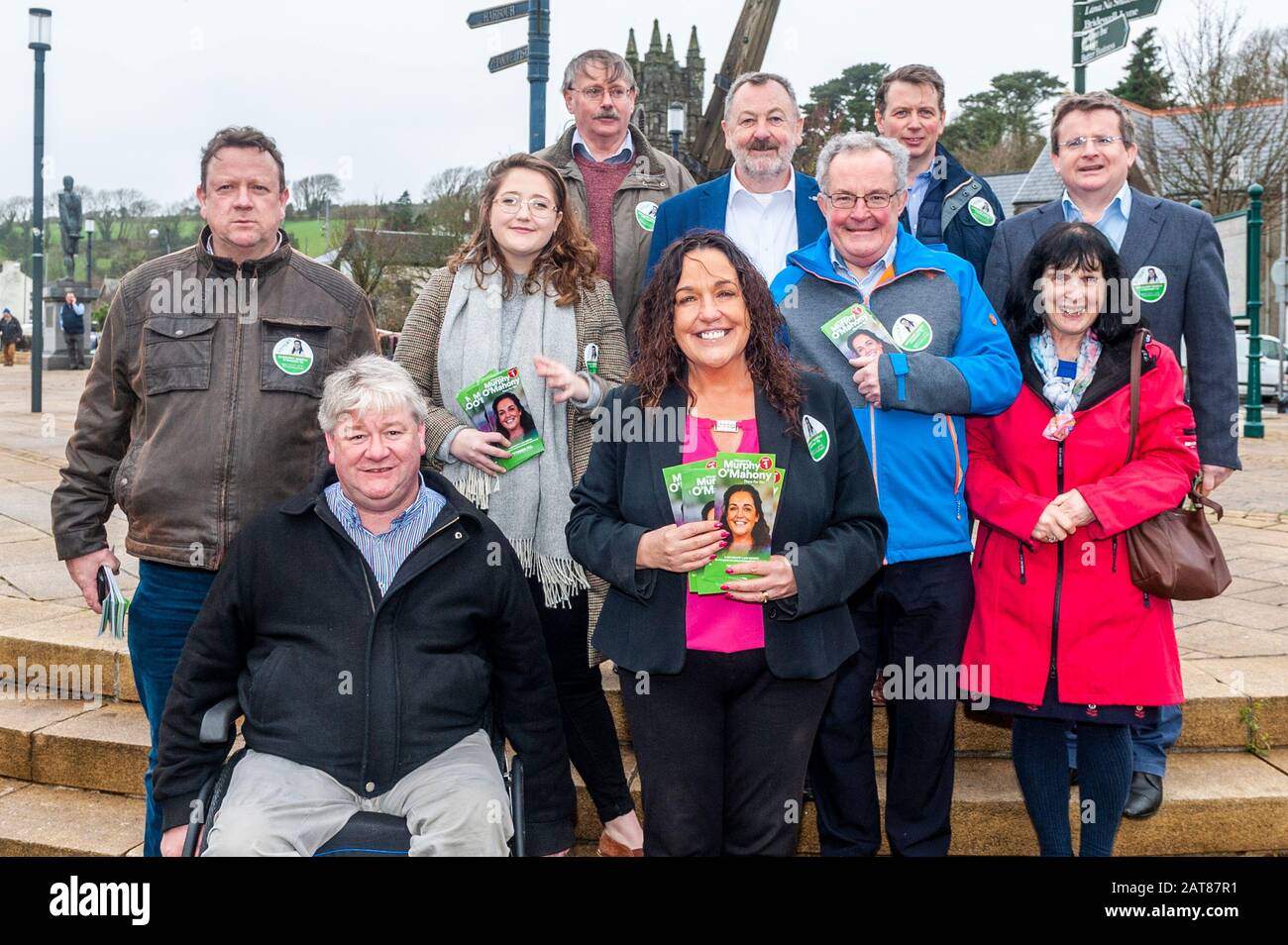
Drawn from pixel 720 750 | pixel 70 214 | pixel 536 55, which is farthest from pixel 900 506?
pixel 70 214

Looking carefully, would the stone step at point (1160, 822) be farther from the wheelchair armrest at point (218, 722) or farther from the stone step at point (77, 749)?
the stone step at point (77, 749)

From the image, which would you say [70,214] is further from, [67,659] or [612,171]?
[612,171]

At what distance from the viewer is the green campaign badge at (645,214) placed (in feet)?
13.6

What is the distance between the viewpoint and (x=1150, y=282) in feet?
12.4

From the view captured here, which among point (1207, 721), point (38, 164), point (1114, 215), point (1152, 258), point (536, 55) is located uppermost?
point (38, 164)

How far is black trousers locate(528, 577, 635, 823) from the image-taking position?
3.54 metres

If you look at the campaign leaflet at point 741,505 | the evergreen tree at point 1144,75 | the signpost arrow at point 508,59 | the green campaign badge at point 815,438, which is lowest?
the campaign leaflet at point 741,505

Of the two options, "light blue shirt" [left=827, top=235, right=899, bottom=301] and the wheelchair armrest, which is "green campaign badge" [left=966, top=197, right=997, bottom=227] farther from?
the wheelchair armrest

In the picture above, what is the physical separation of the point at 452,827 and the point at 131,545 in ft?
4.34

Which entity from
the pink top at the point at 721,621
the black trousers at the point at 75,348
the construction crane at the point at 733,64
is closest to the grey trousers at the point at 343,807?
the pink top at the point at 721,621

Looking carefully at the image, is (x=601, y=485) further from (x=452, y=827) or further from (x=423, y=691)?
(x=452, y=827)

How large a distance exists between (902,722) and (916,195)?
201 centimetres

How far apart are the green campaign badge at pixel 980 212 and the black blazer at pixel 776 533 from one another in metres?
1.44
